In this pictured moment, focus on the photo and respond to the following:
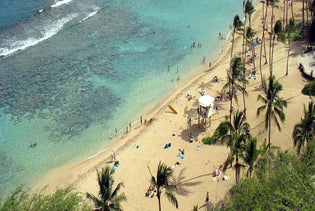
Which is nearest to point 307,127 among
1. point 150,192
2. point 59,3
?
point 150,192

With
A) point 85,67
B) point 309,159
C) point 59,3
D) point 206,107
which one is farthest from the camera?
point 59,3

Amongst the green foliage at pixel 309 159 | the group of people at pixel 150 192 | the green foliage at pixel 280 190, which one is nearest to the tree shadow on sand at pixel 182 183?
the group of people at pixel 150 192

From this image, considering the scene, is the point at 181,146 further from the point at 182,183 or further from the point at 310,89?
the point at 310,89

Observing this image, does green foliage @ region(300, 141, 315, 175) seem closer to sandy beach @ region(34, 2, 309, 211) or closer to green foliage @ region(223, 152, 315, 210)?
green foliage @ region(223, 152, 315, 210)

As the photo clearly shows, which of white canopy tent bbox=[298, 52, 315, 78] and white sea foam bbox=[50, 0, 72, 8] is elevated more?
white sea foam bbox=[50, 0, 72, 8]

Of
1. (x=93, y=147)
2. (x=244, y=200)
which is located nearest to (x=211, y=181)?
(x=244, y=200)

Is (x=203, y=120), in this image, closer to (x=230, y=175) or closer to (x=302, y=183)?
(x=230, y=175)

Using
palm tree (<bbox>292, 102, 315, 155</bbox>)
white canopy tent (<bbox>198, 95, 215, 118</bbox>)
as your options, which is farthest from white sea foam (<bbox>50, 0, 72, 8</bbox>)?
palm tree (<bbox>292, 102, 315, 155</bbox>)
